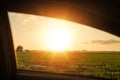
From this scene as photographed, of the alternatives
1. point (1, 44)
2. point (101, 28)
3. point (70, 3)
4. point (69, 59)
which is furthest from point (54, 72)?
point (70, 3)

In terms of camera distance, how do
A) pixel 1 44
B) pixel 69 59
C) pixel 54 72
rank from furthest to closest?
pixel 69 59
pixel 54 72
pixel 1 44

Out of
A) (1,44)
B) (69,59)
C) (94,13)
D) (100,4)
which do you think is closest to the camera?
(100,4)

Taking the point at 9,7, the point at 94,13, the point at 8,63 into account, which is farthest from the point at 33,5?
the point at 8,63

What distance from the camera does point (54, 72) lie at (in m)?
5.71

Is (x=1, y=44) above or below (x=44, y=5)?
below

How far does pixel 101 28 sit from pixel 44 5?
4.12 feet

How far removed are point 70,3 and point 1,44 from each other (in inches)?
87.4

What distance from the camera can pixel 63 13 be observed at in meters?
4.32

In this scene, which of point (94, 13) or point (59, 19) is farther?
point (59, 19)

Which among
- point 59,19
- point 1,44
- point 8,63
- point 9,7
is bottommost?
point 8,63

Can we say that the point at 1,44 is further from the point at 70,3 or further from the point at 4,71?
the point at 70,3

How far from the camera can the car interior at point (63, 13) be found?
3797mm

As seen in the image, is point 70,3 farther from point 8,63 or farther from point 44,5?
point 8,63

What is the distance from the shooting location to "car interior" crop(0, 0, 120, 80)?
380 centimetres
